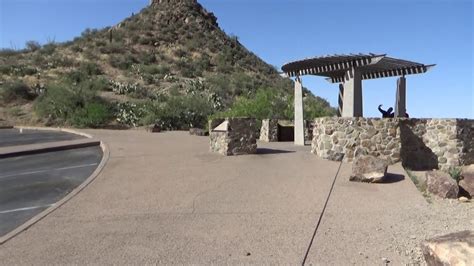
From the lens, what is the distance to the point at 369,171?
11438mm

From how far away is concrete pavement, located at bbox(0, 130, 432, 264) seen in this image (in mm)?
6488

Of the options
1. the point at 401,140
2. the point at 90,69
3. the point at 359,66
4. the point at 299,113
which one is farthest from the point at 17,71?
the point at 401,140

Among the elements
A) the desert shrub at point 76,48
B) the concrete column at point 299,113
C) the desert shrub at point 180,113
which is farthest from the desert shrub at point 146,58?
the concrete column at point 299,113

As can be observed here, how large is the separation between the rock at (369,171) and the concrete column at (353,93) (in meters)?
6.61

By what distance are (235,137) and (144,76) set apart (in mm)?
32998

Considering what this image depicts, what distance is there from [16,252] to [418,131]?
40.3 ft

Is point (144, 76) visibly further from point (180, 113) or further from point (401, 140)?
point (401, 140)

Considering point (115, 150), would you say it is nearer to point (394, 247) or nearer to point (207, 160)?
point (207, 160)

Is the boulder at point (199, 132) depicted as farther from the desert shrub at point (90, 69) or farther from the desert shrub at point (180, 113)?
the desert shrub at point (90, 69)

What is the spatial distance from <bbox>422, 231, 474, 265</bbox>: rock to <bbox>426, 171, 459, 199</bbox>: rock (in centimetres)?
544

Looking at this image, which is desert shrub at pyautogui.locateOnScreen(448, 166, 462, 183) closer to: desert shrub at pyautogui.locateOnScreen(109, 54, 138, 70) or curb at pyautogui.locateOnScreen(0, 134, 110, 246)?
curb at pyautogui.locateOnScreen(0, 134, 110, 246)

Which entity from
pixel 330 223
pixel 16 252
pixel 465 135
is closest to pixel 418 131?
pixel 465 135

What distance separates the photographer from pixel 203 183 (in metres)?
11.2

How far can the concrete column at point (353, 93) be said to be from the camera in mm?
17969
